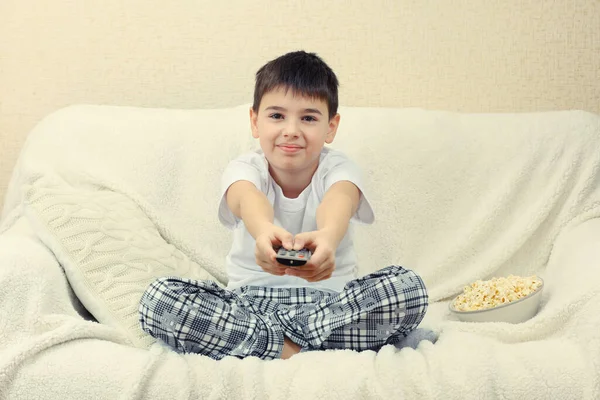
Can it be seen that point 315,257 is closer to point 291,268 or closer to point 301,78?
point 291,268

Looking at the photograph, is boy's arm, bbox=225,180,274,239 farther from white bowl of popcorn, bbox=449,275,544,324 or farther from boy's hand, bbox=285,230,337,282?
white bowl of popcorn, bbox=449,275,544,324

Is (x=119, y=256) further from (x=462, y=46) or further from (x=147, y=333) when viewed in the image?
(x=462, y=46)

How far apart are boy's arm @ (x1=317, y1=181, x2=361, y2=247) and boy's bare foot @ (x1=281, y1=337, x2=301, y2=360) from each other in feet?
0.66

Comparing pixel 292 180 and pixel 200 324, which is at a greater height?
pixel 292 180

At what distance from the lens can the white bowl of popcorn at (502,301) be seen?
1413mm

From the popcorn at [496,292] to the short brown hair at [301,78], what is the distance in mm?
476

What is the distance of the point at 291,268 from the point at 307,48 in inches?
42.2

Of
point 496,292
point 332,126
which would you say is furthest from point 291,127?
point 496,292

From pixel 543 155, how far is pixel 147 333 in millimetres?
1059

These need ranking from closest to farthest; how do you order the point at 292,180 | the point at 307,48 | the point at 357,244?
the point at 292,180
the point at 357,244
the point at 307,48

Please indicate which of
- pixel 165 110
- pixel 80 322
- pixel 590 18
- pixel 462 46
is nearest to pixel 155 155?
pixel 165 110

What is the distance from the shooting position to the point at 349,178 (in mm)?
1453

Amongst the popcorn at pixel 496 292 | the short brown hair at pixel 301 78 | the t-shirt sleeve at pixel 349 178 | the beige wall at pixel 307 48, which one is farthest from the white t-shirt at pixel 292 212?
the beige wall at pixel 307 48

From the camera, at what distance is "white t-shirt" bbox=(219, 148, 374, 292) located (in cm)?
147
